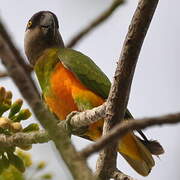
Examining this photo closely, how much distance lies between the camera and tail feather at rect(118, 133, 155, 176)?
472cm

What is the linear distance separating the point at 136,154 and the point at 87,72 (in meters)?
1.04

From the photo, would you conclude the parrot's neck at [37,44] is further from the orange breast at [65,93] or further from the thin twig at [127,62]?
the thin twig at [127,62]

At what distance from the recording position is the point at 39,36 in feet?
19.6

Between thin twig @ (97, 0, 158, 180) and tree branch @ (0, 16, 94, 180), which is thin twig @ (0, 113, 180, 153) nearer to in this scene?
tree branch @ (0, 16, 94, 180)

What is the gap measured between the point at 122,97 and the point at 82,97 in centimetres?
179

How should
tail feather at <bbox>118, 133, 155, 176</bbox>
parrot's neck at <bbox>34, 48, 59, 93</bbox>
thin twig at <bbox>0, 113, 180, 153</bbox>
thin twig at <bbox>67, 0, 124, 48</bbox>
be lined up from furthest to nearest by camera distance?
parrot's neck at <bbox>34, 48, 59, 93</bbox>
tail feather at <bbox>118, 133, 155, 176</bbox>
thin twig at <bbox>67, 0, 124, 48</bbox>
thin twig at <bbox>0, 113, 180, 153</bbox>

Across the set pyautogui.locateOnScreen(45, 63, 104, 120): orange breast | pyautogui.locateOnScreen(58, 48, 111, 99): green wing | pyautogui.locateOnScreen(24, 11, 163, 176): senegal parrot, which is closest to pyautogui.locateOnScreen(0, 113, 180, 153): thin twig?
pyautogui.locateOnScreen(24, 11, 163, 176): senegal parrot

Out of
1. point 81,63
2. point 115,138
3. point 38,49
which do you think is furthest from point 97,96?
point 115,138

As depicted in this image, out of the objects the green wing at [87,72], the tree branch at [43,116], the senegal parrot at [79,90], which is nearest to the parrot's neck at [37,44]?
the senegal parrot at [79,90]

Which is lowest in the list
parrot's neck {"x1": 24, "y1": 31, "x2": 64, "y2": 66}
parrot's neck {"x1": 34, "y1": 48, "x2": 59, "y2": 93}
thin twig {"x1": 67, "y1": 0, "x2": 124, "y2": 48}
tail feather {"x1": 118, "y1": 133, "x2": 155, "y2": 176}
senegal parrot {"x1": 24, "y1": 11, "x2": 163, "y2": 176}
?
tail feather {"x1": 118, "y1": 133, "x2": 155, "y2": 176}

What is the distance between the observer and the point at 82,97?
4.77 metres

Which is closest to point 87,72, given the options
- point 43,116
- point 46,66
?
point 46,66

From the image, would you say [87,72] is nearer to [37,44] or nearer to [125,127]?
[37,44]

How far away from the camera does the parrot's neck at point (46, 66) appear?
5.15 m
